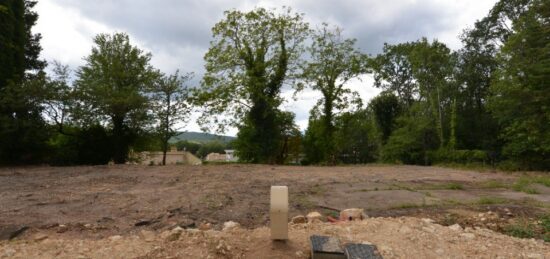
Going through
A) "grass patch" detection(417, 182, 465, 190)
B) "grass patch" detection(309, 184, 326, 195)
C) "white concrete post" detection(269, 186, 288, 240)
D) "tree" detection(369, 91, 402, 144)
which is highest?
"tree" detection(369, 91, 402, 144)

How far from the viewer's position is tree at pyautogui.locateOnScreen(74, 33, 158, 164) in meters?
15.9

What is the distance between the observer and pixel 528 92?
1540 centimetres

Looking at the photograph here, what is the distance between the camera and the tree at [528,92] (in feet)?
48.8

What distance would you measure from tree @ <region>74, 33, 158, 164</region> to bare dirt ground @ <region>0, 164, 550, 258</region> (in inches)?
313

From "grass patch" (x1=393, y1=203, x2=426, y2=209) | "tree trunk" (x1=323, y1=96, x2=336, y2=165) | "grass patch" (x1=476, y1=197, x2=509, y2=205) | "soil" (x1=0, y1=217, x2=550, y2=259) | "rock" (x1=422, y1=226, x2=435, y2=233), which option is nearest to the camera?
"soil" (x1=0, y1=217, x2=550, y2=259)

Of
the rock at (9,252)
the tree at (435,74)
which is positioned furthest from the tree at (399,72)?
the rock at (9,252)

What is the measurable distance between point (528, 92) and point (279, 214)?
16.7 metres

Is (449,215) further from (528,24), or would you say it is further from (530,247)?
(528,24)

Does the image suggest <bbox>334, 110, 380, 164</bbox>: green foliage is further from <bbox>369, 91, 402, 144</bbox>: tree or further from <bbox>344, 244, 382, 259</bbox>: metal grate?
<bbox>344, 244, 382, 259</bbox>: metal grate

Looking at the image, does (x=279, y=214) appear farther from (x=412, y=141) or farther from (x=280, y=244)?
(x=412, y=141)

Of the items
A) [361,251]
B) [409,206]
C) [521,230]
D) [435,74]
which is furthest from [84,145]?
[435,74]

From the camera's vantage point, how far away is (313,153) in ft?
76.9

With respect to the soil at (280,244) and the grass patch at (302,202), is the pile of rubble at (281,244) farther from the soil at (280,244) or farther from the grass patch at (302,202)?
the grass patch at (302,202)

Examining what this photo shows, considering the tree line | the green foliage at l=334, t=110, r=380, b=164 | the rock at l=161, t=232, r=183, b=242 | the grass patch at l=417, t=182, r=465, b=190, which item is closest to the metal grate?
the rock at l=161, t=232, r=183, b=242
